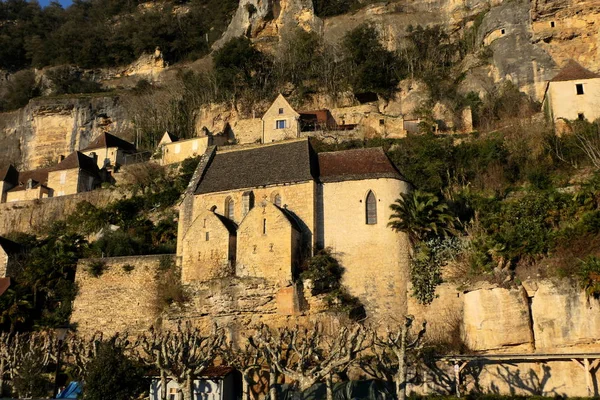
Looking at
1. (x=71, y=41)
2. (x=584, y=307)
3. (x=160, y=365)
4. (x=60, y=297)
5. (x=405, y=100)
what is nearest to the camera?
(x=160, y=365)

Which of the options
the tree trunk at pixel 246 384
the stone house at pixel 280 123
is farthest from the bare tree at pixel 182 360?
the stone house at pixel 280 123

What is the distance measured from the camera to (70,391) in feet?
96.0

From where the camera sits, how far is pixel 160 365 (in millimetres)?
23297

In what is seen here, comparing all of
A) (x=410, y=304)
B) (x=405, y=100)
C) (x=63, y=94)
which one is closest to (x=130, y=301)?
(x=410, y=304)

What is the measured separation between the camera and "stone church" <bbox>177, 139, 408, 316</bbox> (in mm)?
30391

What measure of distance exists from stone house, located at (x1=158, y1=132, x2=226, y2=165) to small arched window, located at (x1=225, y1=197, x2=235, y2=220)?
602 inches

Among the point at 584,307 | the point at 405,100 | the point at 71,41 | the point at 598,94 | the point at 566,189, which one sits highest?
the point at 71,41

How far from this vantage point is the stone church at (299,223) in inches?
1196

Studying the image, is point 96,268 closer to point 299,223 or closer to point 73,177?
point 299,223

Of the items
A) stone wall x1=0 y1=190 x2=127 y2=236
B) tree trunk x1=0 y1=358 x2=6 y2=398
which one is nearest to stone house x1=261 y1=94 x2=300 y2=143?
stone wall x1=0 y1=190 x2=127 y2=236

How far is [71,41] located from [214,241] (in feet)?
176

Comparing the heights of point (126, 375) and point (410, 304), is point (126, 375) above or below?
below

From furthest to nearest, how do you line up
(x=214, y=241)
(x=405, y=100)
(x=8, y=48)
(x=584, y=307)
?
(x=8, y=48), (x=405, y=100), (x=214, y=241), (x=584, y=307)

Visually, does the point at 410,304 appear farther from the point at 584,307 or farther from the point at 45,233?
the point at 45,233
